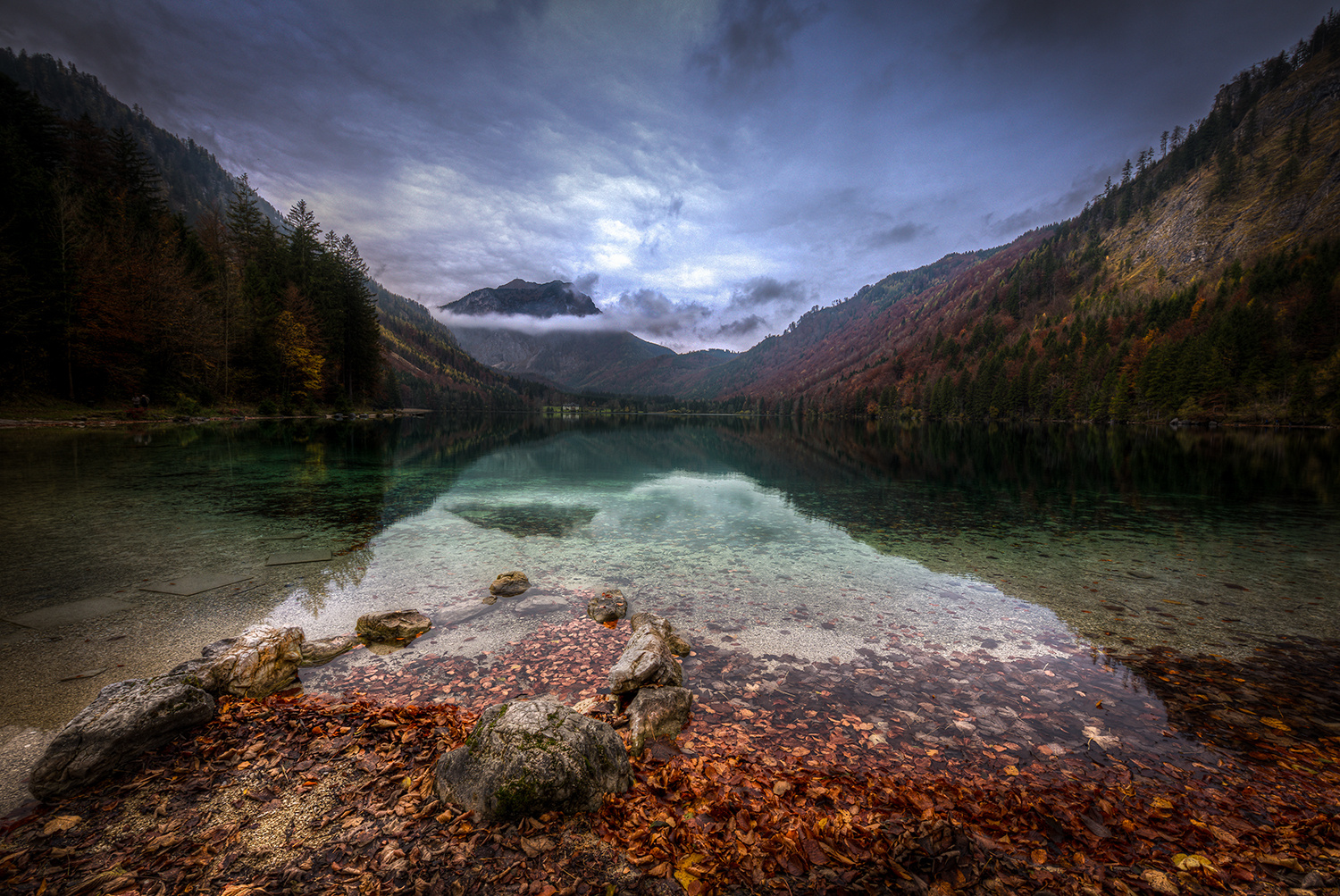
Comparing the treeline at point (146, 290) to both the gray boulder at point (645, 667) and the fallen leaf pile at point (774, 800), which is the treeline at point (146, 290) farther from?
the gray boulder at point (645, 667)

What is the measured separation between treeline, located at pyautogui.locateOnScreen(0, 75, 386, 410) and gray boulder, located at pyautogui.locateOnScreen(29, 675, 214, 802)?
178ft

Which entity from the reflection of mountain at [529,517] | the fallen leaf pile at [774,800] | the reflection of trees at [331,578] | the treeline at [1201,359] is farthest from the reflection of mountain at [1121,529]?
the treeline at [1201,359]

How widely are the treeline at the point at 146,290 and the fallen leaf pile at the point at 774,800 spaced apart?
55745 millimetres

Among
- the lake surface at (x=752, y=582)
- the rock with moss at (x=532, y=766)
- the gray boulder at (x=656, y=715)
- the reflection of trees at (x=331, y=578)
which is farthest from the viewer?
the reflection of trees at (x=331, y=578)

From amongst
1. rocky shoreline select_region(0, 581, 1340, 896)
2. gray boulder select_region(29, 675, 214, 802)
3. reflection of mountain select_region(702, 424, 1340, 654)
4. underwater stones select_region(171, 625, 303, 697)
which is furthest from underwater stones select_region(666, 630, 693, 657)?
reflection of mountain select_region(702, 424, 1340, 654)

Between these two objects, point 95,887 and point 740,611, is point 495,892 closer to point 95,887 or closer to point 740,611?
point 95,887

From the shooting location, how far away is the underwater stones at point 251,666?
5.73m

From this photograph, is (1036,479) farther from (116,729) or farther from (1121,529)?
(116,729)

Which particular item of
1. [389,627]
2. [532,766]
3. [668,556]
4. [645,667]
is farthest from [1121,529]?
[389,627]

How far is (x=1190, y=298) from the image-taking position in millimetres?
101688

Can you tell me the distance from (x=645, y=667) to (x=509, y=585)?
523cm

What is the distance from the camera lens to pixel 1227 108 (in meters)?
171

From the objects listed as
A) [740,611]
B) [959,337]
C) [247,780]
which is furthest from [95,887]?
[959,337]

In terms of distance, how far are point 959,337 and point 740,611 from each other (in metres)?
199
